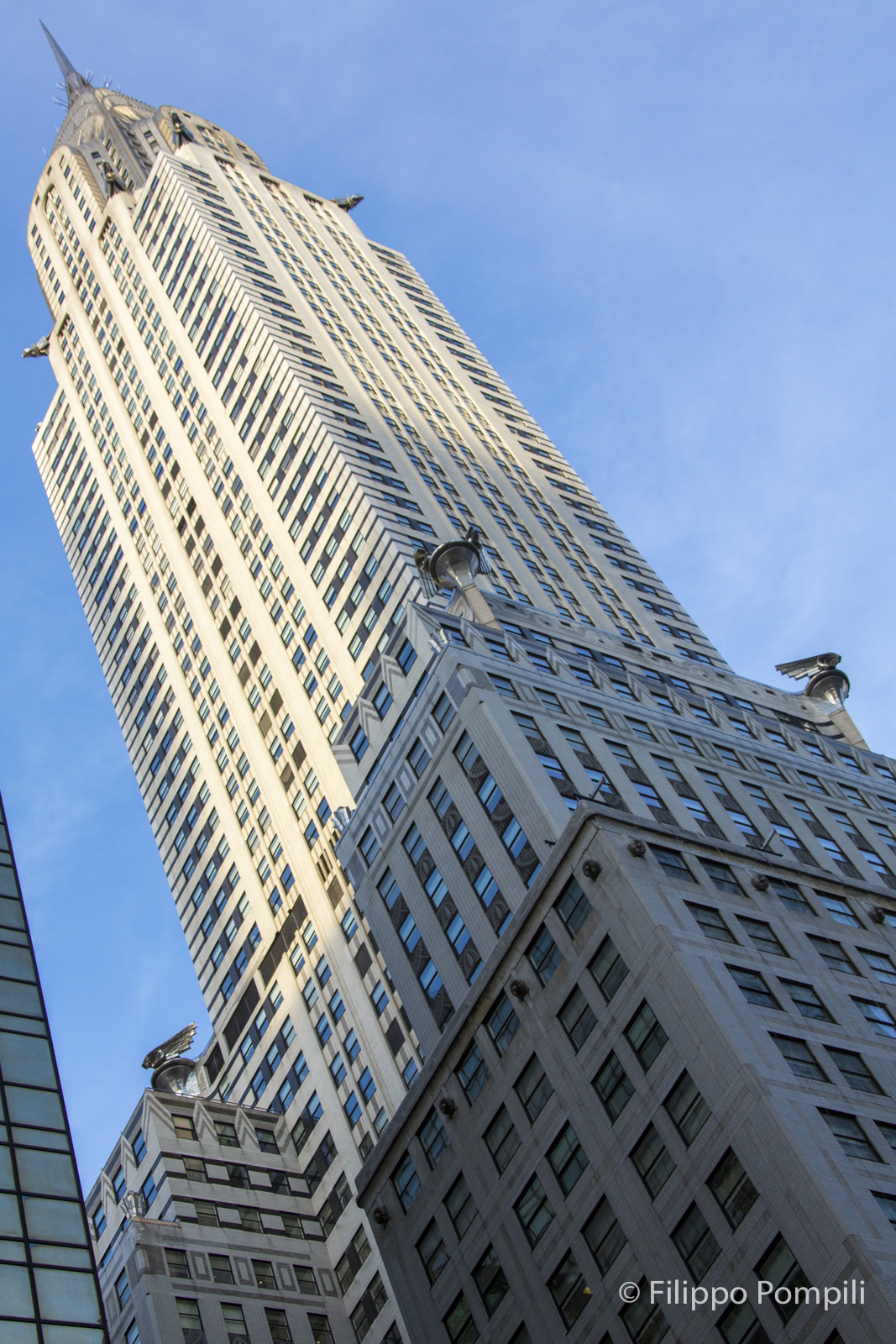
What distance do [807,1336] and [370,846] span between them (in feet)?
117

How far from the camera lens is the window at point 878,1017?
57719 millimetres

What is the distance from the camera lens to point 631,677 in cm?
8394

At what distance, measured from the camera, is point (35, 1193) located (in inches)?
1700

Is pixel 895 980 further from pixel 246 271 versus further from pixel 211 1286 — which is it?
pixel 246 271

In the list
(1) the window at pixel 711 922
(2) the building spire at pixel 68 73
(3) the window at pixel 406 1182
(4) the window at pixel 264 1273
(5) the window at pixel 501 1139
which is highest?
(2) the building spire at pixel 68 73

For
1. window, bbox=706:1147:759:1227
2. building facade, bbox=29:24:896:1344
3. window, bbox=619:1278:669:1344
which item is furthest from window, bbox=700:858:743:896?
window, bbox=619:1278:669:1344

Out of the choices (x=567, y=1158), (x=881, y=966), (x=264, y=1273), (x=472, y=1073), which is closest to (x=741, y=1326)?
(x=567, y=1158)

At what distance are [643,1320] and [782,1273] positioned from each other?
241 inches

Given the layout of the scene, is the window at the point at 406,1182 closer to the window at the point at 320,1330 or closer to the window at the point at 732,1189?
the window at the point at 320,1330

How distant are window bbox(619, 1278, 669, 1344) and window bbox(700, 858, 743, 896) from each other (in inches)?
639

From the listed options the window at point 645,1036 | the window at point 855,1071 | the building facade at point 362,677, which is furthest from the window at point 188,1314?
the window at point 855,1071

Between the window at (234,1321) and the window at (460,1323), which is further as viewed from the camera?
the window at (234,1321)

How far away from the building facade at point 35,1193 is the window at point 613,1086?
63.5ft

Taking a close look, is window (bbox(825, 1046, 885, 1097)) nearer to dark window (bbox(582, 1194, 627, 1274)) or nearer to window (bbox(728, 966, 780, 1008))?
window (bbox(728, 966, 780, 1008))
